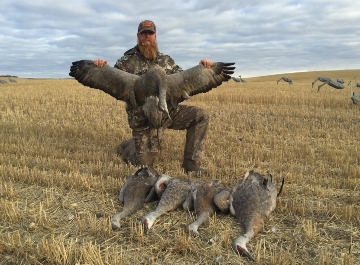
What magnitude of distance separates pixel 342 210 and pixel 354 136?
4.93 m

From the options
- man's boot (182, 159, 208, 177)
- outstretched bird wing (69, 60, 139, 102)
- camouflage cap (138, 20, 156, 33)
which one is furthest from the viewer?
camouflage cap (138, 20, 156, 33)

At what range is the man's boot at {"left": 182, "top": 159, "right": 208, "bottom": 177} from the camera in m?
5.69

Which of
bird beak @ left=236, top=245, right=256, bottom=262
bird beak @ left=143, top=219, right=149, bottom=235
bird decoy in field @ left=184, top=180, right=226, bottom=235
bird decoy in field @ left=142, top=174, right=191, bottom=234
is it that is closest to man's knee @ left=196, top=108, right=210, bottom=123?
bird decoy in field @ left=142, top=174, right=191, bottom=234

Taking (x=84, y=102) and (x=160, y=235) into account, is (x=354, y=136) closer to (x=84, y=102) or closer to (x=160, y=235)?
(x=160, y=235)

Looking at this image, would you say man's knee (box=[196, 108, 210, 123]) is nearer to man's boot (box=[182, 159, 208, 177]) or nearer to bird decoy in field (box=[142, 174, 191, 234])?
man's boot (box=[182, 159, 208, 177])

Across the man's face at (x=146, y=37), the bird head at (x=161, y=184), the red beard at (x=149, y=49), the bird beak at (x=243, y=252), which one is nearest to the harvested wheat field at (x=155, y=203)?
the bird beak at (x=243, y=252)

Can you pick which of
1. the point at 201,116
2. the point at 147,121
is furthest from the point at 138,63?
the point at 201,116

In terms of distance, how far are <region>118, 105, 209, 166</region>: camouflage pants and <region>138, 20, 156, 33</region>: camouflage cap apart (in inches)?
54.1

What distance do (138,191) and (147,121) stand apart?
72.2 inches

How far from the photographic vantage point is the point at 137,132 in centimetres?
605

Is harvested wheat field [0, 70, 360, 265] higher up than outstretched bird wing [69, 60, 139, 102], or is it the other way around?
outstretched bird wing [69, 60, 139, 102]

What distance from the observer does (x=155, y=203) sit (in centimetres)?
443

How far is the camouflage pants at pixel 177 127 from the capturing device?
236 inches

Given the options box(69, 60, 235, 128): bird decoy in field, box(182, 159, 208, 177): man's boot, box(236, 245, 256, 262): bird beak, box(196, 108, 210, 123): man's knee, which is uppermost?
box(69, 60, 235, 128): bird decoy in field
